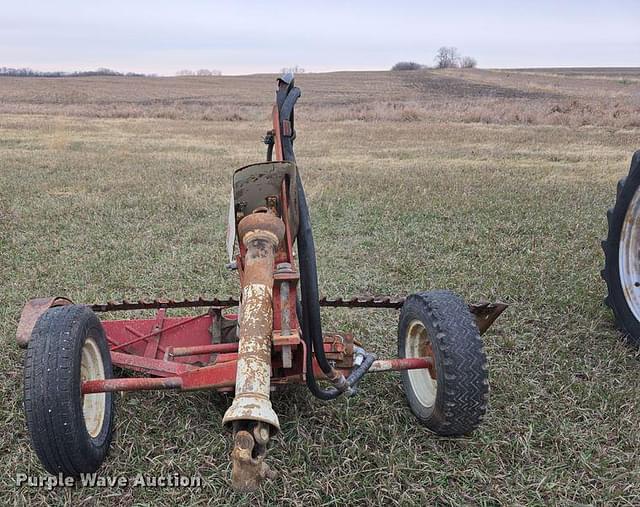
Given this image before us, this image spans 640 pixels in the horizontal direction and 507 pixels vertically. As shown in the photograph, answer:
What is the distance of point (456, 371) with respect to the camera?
2641 millimetres

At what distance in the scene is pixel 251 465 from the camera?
1.62 meters

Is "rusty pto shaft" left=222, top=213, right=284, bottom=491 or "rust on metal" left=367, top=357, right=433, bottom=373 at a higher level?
"rusty pto shaft" left=222, top=213, right=284, bottom=491

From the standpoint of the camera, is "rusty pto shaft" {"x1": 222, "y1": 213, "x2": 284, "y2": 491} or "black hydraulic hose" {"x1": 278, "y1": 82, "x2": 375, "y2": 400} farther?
"black hydraulic hose" {"x1": 278, "y1": 82, "x2": 375, "y2": 400}

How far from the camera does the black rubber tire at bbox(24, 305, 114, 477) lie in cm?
227

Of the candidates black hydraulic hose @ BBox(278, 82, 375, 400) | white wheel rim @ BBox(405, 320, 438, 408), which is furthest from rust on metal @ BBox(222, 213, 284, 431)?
white wheel rim @ BBox(405, 320, 438, 408)

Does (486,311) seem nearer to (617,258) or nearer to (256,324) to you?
(617,258)

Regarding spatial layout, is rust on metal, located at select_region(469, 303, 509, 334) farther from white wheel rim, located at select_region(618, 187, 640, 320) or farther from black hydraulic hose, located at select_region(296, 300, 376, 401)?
white wheel rim, located at select_region(618, 187, 640, 320)

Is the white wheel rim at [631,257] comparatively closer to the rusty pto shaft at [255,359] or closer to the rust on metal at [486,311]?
the rust on metal at [486,311]

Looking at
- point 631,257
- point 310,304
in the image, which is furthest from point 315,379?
point 631,257

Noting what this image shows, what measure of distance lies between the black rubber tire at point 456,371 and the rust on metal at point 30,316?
1.97 meters

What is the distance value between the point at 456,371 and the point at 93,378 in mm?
1702

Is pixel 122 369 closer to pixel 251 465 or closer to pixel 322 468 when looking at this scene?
pixel 322 468

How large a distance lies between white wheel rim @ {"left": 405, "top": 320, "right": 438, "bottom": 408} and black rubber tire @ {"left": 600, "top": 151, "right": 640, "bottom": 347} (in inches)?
61.9

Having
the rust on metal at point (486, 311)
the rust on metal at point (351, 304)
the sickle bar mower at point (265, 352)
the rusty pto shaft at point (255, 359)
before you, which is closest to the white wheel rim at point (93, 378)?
the sickle bar mower at point (265, 352)
